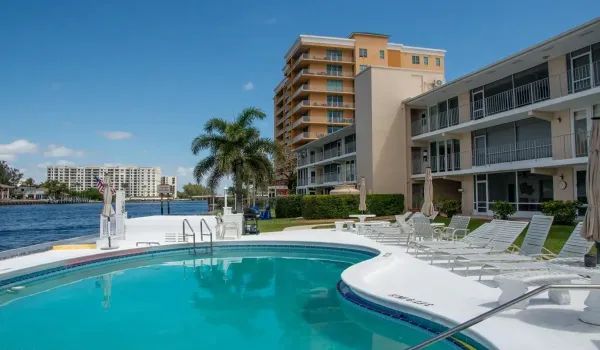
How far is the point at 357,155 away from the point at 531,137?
13.3 m

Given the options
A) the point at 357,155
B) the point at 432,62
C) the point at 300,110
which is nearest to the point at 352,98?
the point at 300,110

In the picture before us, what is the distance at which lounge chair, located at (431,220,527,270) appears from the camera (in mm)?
9250

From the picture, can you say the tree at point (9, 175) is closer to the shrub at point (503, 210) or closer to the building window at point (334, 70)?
the building window at point (334, 70)

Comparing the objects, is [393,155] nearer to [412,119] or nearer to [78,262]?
[412,119]

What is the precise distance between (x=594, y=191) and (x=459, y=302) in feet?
10.6

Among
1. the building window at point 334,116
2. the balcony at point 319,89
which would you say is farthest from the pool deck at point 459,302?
the balcony at point 319,89

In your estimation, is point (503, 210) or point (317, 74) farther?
point (317, 74)

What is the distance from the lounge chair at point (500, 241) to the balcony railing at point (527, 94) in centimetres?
1046

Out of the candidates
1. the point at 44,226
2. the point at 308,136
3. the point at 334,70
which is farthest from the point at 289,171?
the point at 44,226

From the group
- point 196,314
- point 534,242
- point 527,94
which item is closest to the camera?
point 196,314

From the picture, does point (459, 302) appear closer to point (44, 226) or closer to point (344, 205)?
point (344, 205)

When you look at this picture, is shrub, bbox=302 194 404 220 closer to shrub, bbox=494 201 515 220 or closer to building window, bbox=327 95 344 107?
shrub, bbox=494 201 515 220

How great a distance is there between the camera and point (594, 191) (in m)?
7.16

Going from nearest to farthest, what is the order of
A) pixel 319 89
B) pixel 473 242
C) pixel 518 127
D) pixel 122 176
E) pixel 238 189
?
1. pixel 473 242
2. pixel 518 127
3. pixel 238 189
4. pixel 319 89
5. pixel 122 176
